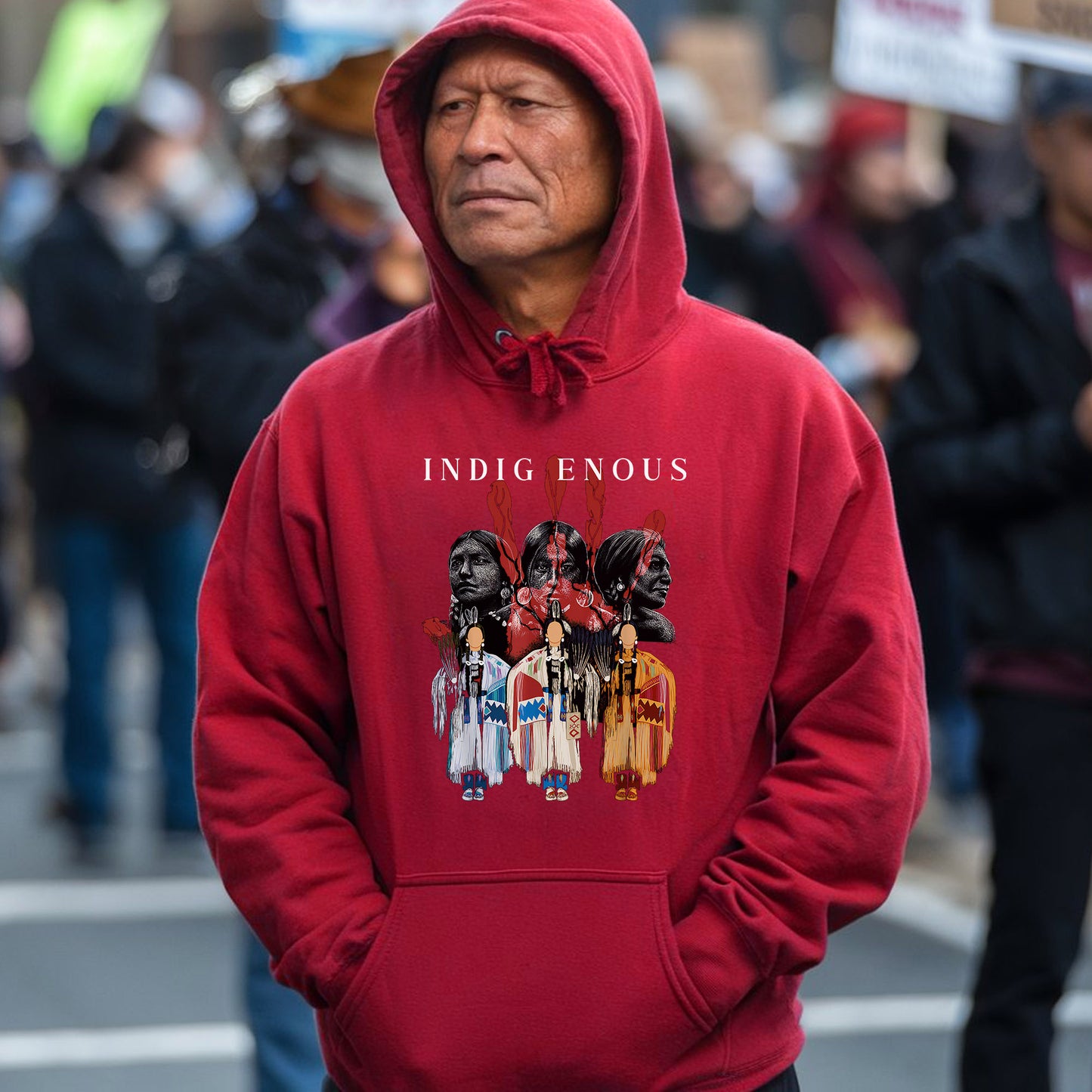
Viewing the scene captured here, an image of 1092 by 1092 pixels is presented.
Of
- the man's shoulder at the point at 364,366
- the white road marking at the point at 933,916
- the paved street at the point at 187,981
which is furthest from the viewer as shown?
the white road marking at the point at 933,916

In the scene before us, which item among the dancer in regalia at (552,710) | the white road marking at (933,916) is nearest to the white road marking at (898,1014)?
the white road marking at (933,916)

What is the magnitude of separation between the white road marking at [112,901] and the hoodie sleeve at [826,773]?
494 centimetres

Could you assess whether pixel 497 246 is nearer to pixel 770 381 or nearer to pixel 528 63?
pixel 528 63

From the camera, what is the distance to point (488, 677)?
279 centimetres

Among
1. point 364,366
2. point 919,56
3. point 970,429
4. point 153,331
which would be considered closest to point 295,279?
point 970,429

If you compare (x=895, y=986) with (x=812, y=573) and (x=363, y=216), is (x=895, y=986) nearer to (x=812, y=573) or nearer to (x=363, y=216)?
(x=363, y=216)

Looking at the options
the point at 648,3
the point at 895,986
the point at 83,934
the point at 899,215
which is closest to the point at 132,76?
the point at 899,215

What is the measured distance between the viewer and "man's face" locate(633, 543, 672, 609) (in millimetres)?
2756

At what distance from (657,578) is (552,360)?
0.29 metres

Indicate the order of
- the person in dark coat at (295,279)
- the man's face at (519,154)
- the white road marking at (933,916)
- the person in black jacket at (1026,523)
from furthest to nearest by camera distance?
the white road marking at (933,916) → the person in dark coat at (295,279) → the person in black jacket at (1026,523) → the man's face at (519,154)

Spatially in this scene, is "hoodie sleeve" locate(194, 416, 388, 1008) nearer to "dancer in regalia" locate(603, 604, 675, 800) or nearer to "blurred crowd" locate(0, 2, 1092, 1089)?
"dancer in regalia" locate(603, 604, 675, 800)

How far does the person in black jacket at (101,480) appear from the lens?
26.7 ft

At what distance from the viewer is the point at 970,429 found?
14.8 feet

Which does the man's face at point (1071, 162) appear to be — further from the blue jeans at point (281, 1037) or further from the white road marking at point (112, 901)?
the white road marking at point (112, 901)
